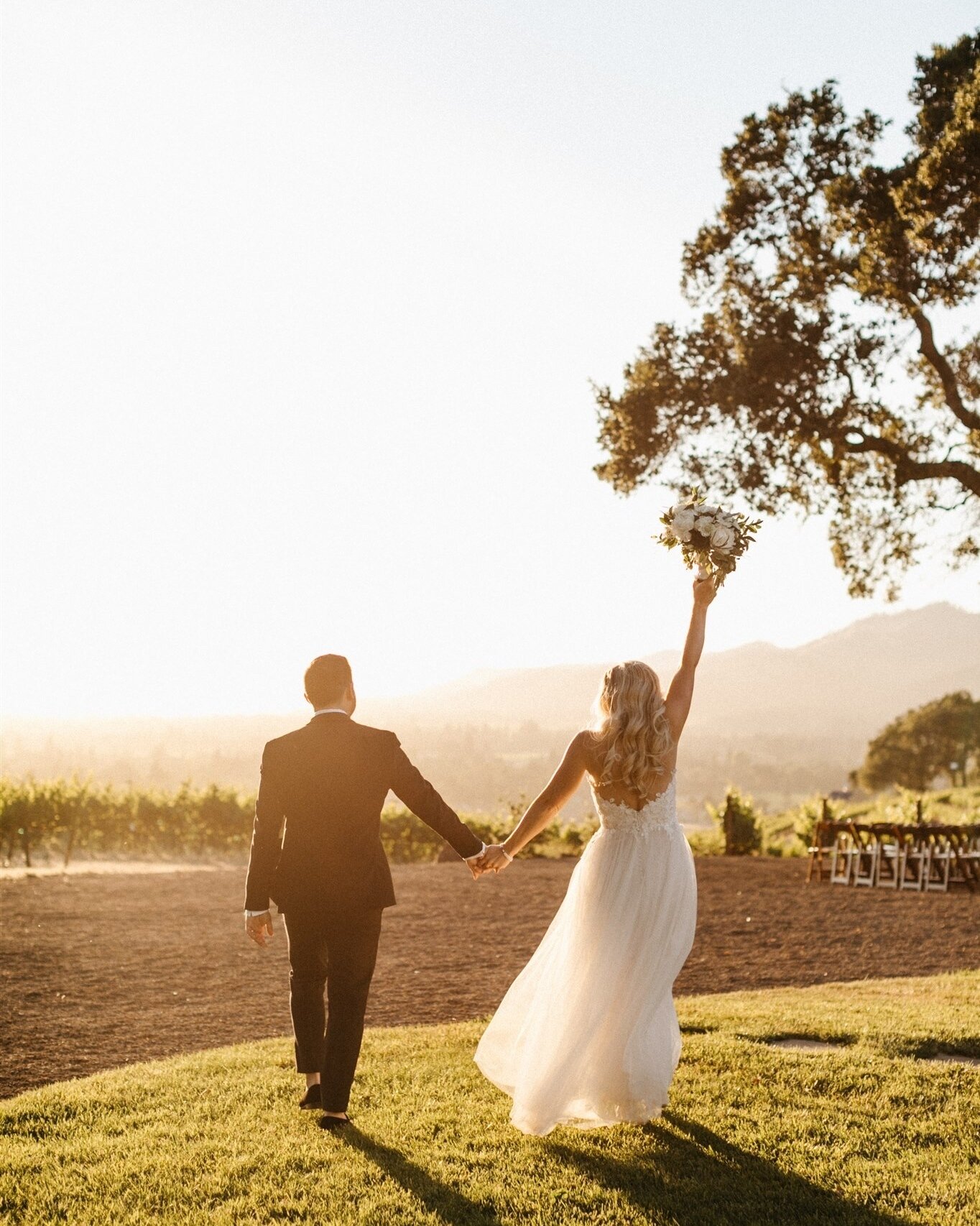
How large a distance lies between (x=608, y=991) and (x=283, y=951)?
742 cm

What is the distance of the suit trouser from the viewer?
17.1ft

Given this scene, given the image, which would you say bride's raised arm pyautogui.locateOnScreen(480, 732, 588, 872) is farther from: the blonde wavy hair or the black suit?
the black suit

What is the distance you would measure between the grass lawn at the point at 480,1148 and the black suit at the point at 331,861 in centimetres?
56

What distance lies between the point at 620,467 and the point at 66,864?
1199 centimetres

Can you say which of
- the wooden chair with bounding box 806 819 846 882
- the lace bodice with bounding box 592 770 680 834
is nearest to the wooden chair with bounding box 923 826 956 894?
the wooden chair with bounding box 806 819 846 882

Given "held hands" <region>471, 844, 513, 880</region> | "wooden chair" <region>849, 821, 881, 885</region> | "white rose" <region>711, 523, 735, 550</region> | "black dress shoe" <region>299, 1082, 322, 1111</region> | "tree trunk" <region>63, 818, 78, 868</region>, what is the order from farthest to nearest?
1. "tree trunk" <region>63, 818, 78, 868</region>
2. "wooden chair" <region>849, 821, 881, 885</region>
3. "white rose" <region>711, 523, 735, 550</region>
4. "held hands" <region>471, 844, 513, 880</region>
5. "black dress shoe" <region>299, 1082, 322, 1111</region>

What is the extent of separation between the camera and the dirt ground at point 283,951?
830 centimetres

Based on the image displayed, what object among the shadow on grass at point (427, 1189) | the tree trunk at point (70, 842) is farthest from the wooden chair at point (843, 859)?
the shadow on grass at point (427, 1189)

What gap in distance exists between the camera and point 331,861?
205 inches

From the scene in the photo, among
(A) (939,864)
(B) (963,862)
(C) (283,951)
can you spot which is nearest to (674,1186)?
(C) (283,951)

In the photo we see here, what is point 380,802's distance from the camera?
17.6ft

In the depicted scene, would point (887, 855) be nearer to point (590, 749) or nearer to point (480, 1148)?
point (590, 749)

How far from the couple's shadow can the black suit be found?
2.02 ft

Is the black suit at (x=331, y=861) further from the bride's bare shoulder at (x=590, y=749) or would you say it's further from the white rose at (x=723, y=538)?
the white rose at (x=723, y=538)
